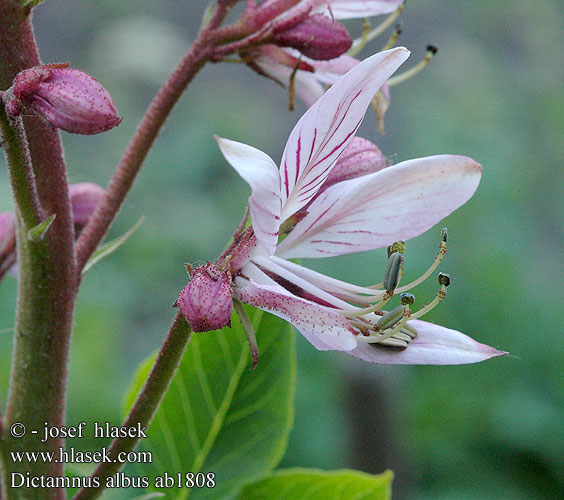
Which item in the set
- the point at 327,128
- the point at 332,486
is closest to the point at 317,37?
the point at 327,128

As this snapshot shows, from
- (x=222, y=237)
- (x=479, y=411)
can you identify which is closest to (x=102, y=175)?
(x=222, y=237)

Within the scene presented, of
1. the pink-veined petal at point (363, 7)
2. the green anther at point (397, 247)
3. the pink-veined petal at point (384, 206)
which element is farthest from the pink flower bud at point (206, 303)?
the pink-veined petal at point (363, 7)

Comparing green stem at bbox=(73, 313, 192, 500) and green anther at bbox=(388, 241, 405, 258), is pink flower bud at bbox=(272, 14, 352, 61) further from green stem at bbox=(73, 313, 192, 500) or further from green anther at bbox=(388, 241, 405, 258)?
green stem at bbox=(73, 313, 192, 500)

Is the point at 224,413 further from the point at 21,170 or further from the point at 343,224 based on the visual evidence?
the point at 21,170

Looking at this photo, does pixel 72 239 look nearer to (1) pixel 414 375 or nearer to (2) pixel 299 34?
(2) pixel 299 34

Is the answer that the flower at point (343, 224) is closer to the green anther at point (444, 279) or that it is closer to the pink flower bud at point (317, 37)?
the green anther at point (444, 279)
